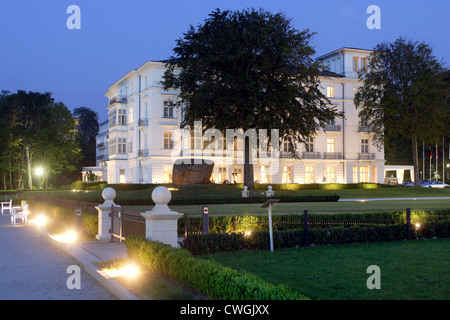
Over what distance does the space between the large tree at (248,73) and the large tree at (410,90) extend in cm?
1400

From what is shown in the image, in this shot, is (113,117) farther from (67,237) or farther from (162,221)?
(162,221)

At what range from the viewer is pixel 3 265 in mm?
11812

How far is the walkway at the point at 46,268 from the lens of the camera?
8531 millimetres

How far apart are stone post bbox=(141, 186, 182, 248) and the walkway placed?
1.52 m

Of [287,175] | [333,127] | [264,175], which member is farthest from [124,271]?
[333,127]

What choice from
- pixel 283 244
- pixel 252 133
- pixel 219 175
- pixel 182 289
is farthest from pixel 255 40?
pixel 182 289

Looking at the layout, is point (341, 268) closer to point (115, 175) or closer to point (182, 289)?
point (182, 289)

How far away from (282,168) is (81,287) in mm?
59151

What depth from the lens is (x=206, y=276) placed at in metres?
7.73

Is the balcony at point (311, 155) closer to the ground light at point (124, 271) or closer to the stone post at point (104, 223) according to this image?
the stone post at point (104, 223)

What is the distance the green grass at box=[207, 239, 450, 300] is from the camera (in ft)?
28.2

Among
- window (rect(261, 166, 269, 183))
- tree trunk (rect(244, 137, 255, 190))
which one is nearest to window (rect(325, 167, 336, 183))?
window (rect(261, 166, 269, 183))

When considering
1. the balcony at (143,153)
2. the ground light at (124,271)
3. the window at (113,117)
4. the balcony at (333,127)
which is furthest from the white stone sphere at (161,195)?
the balcony at (333,127)

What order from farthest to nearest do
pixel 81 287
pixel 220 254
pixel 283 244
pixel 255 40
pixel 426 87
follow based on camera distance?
1. pixel 426 87
2. pixel 255 40
3. pixel 283 244
4. pixel 220 254
5. pixel 81 287
